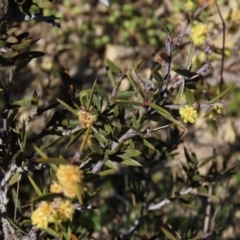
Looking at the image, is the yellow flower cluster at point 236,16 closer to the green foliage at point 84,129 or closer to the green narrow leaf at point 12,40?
the green foliage at point 84,129

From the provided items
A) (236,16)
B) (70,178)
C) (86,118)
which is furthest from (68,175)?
(236,16)

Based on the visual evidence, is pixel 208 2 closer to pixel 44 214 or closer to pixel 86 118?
pixel 86 118

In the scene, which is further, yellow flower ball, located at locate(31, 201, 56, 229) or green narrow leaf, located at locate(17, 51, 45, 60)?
green narrow leaf, located at locate(17, 51, 45, 60)

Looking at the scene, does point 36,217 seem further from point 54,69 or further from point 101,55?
point 101,55

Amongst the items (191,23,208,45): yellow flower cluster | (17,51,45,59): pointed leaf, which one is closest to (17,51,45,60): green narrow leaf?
(17,51,45,59): pointed leaf

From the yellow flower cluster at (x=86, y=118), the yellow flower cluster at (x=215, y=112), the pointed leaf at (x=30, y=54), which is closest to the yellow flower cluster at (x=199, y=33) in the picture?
the yellow flower cluster at (x=215, y=112)

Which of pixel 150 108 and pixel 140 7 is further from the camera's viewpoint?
pixel 140 7

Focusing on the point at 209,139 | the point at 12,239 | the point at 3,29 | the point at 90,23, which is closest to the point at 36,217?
the point at 12,239

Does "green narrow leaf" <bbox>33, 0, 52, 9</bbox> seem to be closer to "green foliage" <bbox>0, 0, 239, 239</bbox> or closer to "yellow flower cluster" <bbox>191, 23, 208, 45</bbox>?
"green foliage" <bbox>0, 0, 239, 239</bbox>

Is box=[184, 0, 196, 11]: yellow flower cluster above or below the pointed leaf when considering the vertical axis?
below
